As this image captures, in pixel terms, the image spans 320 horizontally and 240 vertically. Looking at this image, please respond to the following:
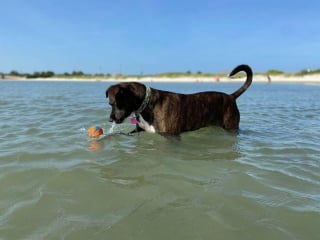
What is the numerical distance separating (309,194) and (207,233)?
1.50 metres

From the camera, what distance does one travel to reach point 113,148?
5805mm

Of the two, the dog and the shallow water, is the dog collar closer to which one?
the dog

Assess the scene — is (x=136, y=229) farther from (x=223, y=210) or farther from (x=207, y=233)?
(x=223, y=210)

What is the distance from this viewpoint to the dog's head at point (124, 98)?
5855 mm

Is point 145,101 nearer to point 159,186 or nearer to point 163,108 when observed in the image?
point 163,108

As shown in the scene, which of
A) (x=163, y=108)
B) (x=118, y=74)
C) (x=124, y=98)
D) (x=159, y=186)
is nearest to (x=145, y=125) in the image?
(x=163, y=108)

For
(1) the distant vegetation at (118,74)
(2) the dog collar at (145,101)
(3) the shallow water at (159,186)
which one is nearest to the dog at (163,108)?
(2) the dog collar at (145,101)

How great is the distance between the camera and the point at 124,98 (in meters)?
5.88

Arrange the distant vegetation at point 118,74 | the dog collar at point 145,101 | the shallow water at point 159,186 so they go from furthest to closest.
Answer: the distant vegetation at point 118,74 < the dog collar at point 145,101 < the shallow water at point 159,186

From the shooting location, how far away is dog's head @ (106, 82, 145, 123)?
5855mm

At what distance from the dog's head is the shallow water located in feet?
1.78

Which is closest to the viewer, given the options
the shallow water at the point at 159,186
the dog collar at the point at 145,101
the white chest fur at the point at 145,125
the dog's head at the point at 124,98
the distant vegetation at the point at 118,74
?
the shallow water at the point at 159,186

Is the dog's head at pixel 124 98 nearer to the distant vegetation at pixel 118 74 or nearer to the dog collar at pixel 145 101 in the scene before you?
the dog collar at pixel 145 101

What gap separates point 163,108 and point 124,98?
28.8 inches
